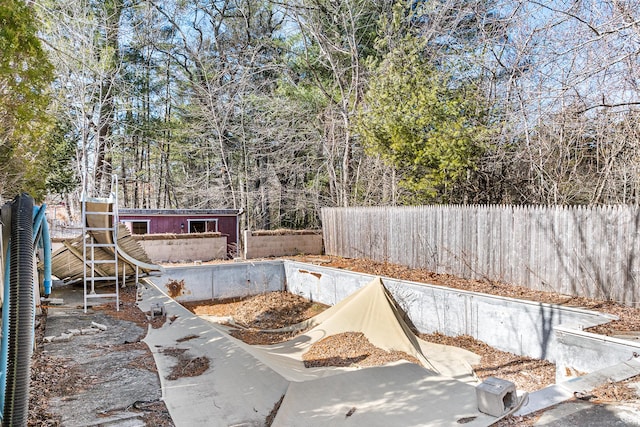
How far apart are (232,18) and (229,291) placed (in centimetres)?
1631

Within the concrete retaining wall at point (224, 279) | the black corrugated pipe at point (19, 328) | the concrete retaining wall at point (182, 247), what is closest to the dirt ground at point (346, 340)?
the concrete retaining wall at point (224, 279)

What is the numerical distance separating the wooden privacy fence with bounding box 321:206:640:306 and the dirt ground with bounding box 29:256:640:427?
0.29 m

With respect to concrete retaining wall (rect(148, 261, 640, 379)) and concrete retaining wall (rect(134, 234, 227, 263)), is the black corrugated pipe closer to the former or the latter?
concrete retaining wall (rect(148, 261, 640, 379))

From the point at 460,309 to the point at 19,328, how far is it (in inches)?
A: 298

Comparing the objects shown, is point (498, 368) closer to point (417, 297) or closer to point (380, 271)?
point (417, 297)

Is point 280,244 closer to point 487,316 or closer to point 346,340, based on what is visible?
point 346,340

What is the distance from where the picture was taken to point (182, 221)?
16484 mm

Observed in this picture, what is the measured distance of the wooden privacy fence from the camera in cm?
703

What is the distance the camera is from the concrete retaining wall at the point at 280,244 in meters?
15.1

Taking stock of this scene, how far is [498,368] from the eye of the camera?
22.7ft

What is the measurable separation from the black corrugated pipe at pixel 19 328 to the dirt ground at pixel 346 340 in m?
0.78

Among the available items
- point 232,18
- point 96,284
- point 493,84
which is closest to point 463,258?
point 493,84

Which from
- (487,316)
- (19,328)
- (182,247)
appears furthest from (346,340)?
(182,247)

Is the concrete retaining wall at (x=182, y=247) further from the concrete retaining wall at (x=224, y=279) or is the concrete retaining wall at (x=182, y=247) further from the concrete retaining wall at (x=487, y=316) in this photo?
the concrete retaining wall at (x=487, y=316)
